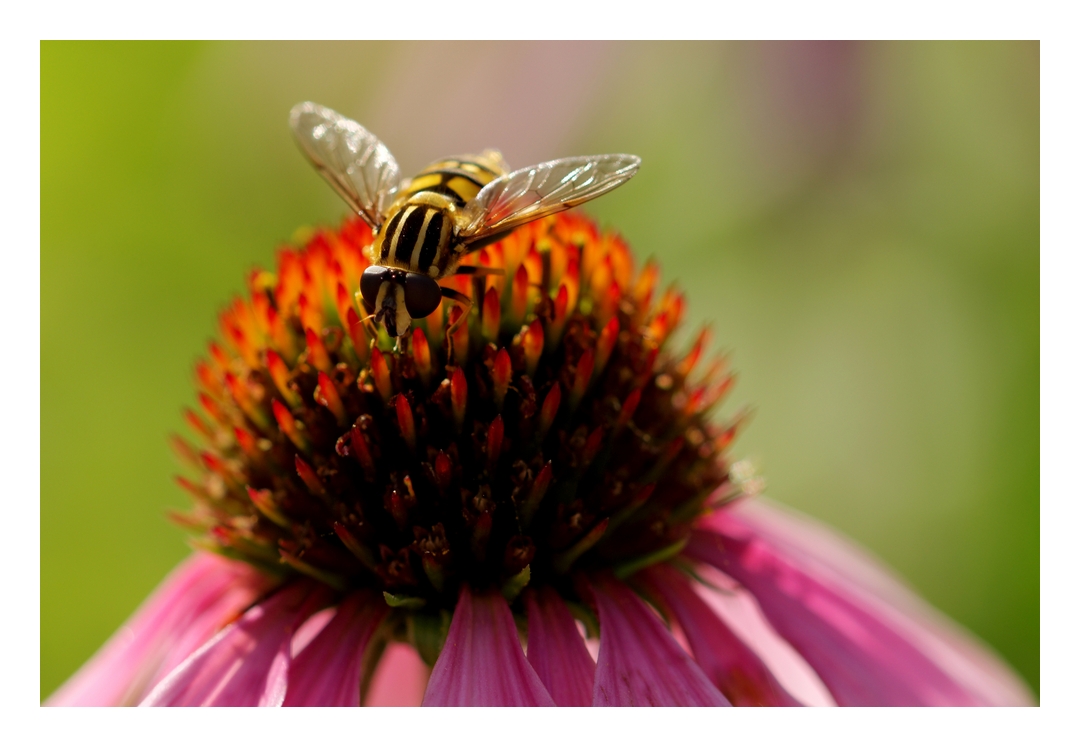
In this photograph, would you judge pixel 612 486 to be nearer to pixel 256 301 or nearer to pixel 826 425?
pixel 256 301

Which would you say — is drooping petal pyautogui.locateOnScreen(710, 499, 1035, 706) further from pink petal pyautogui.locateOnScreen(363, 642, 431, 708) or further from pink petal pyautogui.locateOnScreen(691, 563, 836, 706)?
pink petal pyautogui.locateOnScreen(363, 642, 431, 708)

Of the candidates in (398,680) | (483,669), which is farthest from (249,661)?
(398,680)

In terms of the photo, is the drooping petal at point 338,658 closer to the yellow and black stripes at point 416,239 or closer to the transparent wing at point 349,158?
the yellow and black stripes at point 416,239

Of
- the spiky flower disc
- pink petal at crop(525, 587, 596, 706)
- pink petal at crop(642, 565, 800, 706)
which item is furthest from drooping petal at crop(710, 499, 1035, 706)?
pink petal at crop(525, 587, 596, 706)

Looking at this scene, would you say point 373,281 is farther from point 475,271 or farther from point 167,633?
point 167,633

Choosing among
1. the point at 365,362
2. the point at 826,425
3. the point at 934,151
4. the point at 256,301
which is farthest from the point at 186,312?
the point at 934,151
